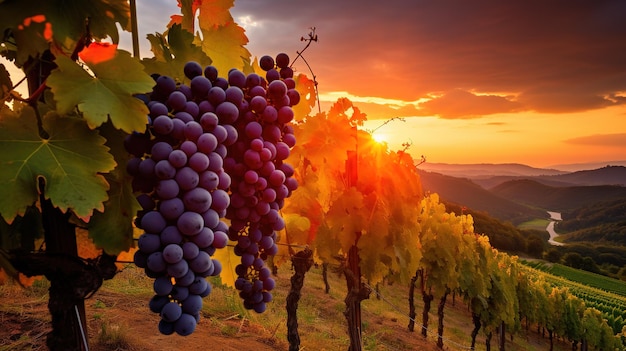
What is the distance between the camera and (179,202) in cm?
155

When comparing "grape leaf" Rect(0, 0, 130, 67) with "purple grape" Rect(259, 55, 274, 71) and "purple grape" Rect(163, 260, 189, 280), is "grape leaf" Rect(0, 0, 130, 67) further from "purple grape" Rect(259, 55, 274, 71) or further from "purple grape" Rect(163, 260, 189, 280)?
"purple grape" Rect(163, 260, 189, 280)

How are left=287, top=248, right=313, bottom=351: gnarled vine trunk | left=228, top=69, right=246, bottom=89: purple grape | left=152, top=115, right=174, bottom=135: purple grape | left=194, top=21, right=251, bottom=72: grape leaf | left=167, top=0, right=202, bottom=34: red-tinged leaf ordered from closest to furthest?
left=152, top=115, right=174, bottom=135: purple grape, left=228, top=69, right=246, bottom=89: purple grape, left=167, top=0, right=202, bottom=34: red-tinged leaf, left=194, top=21, right=251, bottom=72: grape leaf, left=287, top=248, right=313, bottom=351: gnarled vine trunk

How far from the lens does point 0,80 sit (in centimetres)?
187

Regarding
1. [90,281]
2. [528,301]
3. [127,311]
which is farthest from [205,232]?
[528,301]

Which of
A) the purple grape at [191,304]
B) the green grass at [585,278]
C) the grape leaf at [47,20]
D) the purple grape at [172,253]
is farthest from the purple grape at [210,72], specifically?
the green grass at [585,278]

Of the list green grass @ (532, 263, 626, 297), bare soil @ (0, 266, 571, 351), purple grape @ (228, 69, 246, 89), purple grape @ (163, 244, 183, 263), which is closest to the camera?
purple grape @ (163, 244, 183, 263)

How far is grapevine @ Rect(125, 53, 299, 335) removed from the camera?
5.04 feet

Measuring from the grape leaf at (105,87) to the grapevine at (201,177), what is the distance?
10cm

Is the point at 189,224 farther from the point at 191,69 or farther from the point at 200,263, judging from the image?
the point at 191,69

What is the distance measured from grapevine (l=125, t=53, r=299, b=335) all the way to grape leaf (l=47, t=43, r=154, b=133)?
0.33 feet

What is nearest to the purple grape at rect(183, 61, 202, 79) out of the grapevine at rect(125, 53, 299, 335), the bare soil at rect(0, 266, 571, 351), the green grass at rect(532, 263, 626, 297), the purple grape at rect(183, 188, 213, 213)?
the grapevine at rect(125, 53, 299, 335)

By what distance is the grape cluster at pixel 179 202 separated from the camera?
152 cm

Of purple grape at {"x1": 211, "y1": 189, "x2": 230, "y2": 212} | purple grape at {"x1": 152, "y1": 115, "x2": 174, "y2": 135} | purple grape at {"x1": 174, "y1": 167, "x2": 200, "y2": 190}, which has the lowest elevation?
purple grape at {"x1": 211, "y1": 189, "x2": 230, "y2": 212}

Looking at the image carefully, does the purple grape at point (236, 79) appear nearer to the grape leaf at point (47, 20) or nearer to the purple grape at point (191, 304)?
the grape leaf at point (47, 20)
